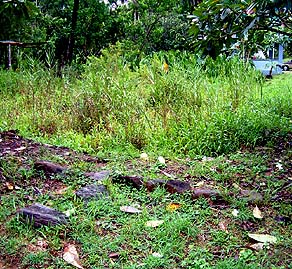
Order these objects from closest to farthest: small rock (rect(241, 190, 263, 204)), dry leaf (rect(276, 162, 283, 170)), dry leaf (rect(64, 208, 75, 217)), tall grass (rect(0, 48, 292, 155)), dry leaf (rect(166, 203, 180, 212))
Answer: dry leaf (rect(64, 208, 75, 217)) < dry leaf (rect(166, 203, 180, 212)) < small rock (rect(241, 190, 263, 204)) < dry leaf (rect(276, 162, 283, 170)) < tall grass (rect(0, 48, 292, 155))

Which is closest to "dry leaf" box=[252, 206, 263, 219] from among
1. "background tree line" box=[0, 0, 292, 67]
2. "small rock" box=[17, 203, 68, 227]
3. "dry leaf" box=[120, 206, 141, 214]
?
"dry leaf" box=[120, 206, 141, 214]

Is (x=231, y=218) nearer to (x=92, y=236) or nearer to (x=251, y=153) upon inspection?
(x=92, y=236)

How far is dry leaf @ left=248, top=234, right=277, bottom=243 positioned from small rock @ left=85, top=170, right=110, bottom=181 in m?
1.02

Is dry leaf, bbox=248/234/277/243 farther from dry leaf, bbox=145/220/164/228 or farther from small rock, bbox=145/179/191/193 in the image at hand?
small rock, bbox=145/179/191/193

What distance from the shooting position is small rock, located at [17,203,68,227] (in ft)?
6.83

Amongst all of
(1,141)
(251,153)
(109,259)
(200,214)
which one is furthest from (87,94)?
(109,259)

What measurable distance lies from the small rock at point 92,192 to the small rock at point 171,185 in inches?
11.0

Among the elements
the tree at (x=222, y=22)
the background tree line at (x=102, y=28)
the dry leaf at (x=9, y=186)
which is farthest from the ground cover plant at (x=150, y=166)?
the background tree line at (x=102, y=28)

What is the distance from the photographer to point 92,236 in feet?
6.73

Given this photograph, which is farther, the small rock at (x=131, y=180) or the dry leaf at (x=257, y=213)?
the small rock at (x=131, y=180)

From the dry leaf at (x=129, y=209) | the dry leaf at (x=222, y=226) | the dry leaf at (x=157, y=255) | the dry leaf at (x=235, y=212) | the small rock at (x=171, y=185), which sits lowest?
the dry leaf at (x=222, y=226)

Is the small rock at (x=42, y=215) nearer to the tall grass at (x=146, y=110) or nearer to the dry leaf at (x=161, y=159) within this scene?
the dry leaf at (x=161, y=159)

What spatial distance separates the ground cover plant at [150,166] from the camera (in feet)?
6.44

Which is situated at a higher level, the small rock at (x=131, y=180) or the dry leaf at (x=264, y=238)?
the small rock at (x=131, y=180)
